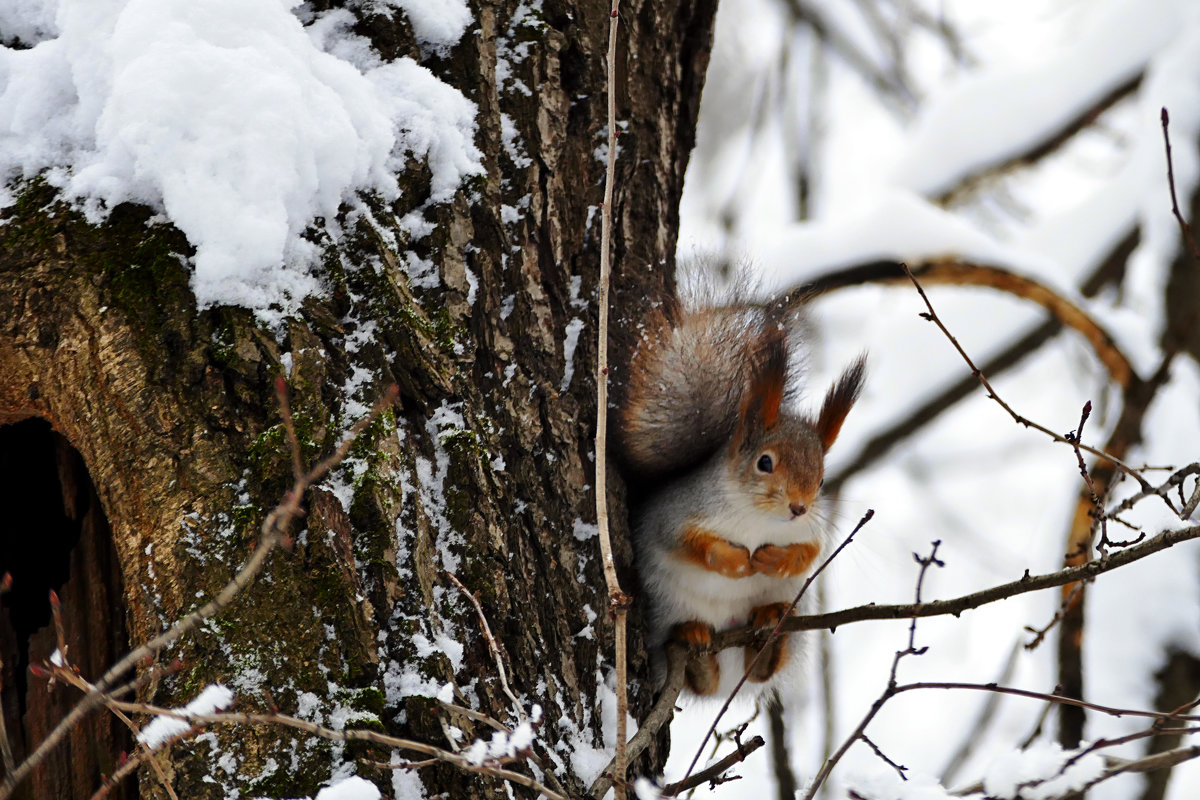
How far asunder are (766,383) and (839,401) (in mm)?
174

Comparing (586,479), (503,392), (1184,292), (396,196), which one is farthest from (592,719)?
(1184,292)

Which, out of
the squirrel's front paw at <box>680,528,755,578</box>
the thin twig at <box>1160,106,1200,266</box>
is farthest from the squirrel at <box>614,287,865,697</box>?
the thin twig at <box>1160,106,1200,266</box>

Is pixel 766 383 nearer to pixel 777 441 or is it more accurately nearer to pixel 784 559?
pixel 777 441

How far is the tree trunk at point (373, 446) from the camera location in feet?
3.45

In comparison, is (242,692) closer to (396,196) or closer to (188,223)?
(188,223)

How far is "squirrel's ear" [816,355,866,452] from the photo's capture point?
1724mm

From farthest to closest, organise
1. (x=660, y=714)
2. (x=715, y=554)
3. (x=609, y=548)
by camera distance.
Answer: (x=715, y=554) < (x=660, y=714) < (x=609, y=548)

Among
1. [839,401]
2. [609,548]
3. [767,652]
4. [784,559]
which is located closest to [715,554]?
[784,559]

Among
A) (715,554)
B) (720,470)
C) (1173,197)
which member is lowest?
(715,554)

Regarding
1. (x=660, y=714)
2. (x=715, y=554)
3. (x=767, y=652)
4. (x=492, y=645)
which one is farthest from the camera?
(x=767, y=652)

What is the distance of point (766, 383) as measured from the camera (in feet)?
5.42

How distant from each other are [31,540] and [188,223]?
0.56 meters

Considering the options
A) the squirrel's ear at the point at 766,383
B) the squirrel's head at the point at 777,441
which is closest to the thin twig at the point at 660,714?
the squirrel's head at the point at 777,441

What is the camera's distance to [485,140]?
1421mm
